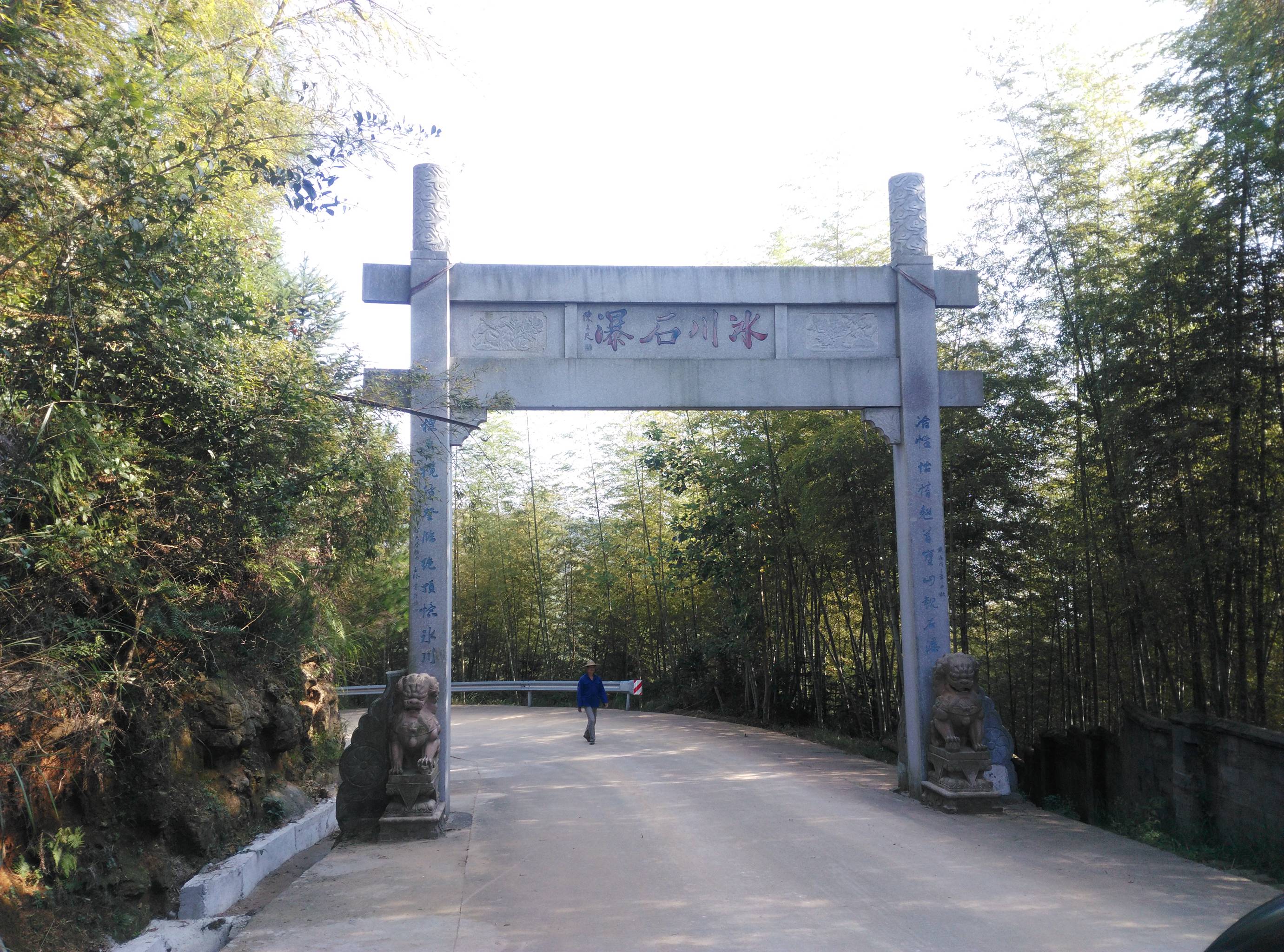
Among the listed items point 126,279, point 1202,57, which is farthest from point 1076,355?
point 126,279

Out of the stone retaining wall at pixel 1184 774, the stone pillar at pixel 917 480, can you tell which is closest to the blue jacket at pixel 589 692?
the stone pillar at pixel 917 480

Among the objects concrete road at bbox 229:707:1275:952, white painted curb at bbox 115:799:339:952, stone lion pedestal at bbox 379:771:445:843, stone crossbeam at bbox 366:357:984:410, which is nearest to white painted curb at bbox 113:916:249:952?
white painted curb at bbox 115:799:339:952

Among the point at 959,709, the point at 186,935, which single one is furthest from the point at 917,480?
the point at 186,935

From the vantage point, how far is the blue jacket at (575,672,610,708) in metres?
10.9

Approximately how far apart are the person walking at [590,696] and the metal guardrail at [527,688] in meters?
3.51

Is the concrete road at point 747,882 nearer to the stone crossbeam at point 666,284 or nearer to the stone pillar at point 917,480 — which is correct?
the stone pillar at point 917,480

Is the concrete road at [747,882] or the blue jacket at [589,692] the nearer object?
the concrete road at [747,882]

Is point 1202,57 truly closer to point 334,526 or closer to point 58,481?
point 334,526

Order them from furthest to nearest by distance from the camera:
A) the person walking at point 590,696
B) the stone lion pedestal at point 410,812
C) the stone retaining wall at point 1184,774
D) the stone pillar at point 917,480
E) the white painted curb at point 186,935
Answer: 1. the person walking at point 590,696
2. the stone pillar at point 917,480
3. the stone lion pedestal at point 410,812
4. the stone retaining wall at point 1184,774
5. the white painted curb at point 186,935

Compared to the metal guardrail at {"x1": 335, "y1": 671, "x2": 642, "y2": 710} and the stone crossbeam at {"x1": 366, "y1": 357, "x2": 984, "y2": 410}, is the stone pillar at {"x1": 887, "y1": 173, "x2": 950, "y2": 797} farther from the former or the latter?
the metal guardrail at {"x1": 335, "y1": 671, "x2": 642, "y2": 710}

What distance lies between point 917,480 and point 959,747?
202cm

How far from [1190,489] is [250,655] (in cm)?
662

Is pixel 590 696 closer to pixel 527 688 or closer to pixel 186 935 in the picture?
pixel 527 688

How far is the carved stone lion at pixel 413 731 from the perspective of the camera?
6.07m
